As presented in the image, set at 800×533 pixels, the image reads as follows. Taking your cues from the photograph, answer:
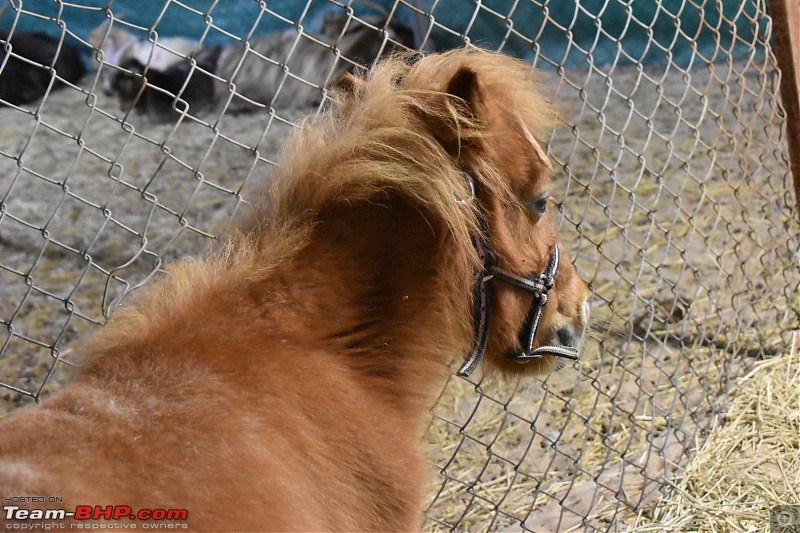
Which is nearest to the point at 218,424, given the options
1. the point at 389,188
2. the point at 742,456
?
the point at 389,188

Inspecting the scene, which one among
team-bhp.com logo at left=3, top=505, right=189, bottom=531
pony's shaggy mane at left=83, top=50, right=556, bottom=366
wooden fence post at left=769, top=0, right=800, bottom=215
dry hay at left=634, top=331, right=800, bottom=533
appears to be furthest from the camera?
wooden fence post at left=769, top=0, right=800, bottom=215

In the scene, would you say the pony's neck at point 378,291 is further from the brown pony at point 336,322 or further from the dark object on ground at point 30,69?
the dark object on ground at point 30,69

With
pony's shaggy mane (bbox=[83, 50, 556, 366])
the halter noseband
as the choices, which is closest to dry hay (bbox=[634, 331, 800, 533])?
the halter noseband

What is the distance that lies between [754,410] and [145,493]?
2.91 m

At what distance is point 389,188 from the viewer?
1942 mm

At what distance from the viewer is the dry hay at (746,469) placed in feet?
9.33

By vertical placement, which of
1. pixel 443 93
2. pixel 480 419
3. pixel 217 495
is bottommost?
pixel 480 419

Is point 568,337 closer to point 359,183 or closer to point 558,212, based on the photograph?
point 359,183

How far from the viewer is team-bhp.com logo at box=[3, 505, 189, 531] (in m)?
1.25

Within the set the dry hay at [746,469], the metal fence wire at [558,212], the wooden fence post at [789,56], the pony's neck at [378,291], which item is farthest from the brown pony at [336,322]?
the wooden fence post at [789,56]

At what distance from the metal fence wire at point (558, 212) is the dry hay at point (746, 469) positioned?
0.08 m

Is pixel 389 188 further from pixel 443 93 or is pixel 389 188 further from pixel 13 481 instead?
pixel 13 481

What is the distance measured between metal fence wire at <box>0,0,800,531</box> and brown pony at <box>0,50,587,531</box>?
0.27 meters

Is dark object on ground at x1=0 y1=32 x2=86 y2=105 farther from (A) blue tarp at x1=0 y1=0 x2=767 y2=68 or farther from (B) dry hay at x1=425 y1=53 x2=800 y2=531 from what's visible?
(B) dry hay at x1=425 y1=53 x2=800 y2=531
